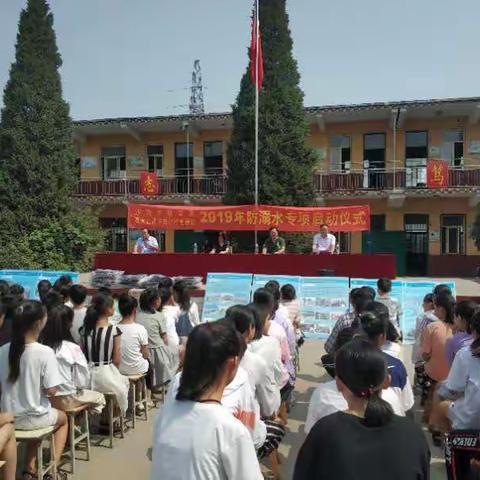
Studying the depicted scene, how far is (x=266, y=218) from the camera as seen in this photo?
39.2 feet

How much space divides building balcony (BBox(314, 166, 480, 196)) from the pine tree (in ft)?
7.25

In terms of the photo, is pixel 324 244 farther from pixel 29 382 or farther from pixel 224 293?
pixel 29 382

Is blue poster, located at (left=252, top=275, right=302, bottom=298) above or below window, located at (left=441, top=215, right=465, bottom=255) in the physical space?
below

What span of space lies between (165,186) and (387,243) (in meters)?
9.04

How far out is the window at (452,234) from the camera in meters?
18.9

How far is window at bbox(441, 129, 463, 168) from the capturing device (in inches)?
746

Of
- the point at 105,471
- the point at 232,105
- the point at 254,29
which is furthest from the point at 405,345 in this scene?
the point at 232,105

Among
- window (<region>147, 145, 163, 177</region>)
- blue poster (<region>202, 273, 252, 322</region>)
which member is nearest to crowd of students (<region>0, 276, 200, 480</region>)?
blue poster (<region>202, 273, 252, 322</region>)

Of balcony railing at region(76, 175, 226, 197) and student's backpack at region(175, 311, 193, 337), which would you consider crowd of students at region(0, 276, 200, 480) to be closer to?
student's backpack at region(175, 311, 193, 337)

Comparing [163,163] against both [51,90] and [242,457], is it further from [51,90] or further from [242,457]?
[242,457]

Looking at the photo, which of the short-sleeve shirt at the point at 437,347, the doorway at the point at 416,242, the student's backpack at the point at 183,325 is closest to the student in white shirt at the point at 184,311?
the student's backpack at the point at 183,325

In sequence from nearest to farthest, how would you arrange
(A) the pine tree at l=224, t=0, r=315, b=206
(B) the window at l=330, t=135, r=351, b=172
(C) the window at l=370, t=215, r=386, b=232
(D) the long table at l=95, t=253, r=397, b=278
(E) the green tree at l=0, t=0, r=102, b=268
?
(D) the long table at l=95, t=253, r=397, b=278 → (E) the green tree at l=0, t=0, r=102, b=268 → (A) the pine tree at l=224, t=0, r=315, b=206 → (C) the window at l=370, t=215, r=386, b=232 → (B) the window at l=330, t=135, r=351, b=172

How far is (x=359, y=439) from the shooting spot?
1.69 meters

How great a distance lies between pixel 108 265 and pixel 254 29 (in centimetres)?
769
